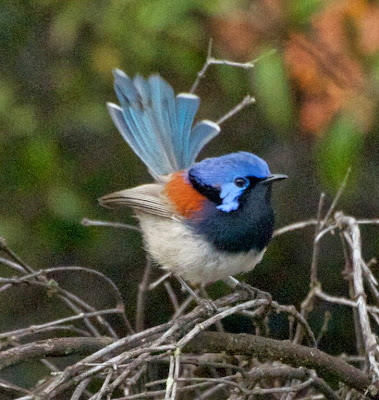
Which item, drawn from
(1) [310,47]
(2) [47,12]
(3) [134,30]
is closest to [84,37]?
(2) [47,12]

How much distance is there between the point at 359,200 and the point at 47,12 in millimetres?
2263

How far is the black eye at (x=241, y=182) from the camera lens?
3297mm

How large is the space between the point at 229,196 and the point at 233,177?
0.09m

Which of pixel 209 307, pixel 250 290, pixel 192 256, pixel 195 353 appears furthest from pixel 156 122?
pixel 195 353

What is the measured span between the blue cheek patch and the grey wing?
11.4 inches

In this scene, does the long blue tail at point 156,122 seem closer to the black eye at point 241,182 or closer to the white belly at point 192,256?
the white belly at point 192,256

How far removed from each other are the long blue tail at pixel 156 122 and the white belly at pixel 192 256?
662 mm

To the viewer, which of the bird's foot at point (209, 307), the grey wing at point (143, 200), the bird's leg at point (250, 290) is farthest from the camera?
the grey wing at point (143, 200)

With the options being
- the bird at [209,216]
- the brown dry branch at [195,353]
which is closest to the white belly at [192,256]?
the bird at [209,216]

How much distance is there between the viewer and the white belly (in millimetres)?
3242

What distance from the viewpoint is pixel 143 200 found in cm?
365

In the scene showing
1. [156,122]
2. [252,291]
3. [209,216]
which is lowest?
[252,291]

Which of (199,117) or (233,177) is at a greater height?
(233,177)

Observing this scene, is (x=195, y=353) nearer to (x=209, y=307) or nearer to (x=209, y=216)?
(x=209, y=307)
